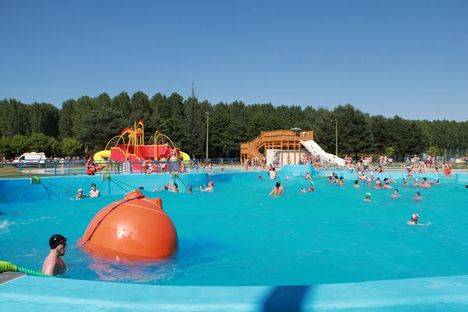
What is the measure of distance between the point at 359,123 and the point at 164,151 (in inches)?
1552

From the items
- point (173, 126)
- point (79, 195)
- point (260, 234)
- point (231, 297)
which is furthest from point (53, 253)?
point (173, 126)

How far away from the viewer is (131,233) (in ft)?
24.5

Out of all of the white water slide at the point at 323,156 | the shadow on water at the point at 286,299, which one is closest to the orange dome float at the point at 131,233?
the shadow on water at the point at 286,299

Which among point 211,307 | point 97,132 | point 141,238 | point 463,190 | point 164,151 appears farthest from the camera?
point 97,132

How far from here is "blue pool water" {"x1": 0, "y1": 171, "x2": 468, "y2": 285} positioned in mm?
8062

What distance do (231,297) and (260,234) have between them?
1007cm

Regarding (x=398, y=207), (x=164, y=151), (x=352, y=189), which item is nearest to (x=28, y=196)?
(x=164, y=151)

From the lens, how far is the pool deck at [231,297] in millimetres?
2543

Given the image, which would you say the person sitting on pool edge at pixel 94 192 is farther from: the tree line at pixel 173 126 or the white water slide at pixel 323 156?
the tree line at pixel 173 126

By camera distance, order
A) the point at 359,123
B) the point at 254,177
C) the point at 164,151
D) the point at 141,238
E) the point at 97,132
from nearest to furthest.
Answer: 1. the point at 141,238
2. the point at 164,151
3. the point at 254,177
4. the point at 97,132
5. the point at 359,123

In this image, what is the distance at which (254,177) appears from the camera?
3406cm

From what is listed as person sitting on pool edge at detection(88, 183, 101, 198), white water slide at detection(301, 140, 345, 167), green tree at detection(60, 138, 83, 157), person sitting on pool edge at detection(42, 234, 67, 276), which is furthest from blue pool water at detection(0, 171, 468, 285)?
green tree at detection(60, 138, 83, 157)

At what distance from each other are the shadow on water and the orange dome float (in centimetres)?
505

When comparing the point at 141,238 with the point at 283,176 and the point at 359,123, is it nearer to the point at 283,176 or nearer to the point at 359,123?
the point at 283,176
